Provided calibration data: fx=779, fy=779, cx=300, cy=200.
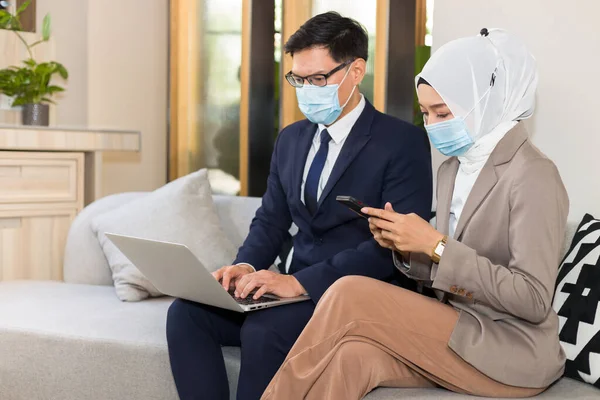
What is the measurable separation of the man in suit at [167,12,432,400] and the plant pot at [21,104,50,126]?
64.0 inches

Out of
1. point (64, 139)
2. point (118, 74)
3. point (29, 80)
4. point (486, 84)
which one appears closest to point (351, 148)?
point (486, 84)

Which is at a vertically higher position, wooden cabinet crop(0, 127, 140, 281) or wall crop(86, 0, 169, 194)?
wall crop(86, 0, 169, 194)

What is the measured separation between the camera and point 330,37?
7.08 feet

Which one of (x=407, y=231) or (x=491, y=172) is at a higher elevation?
(x=491, y=172)

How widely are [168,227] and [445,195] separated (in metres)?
1.14

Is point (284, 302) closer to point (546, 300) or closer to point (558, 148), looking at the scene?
point (546, 300)

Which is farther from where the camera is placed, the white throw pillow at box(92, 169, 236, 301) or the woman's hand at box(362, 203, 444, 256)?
the white throw pillow at box(92, 169, 236, 301)

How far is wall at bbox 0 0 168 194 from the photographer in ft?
13.4

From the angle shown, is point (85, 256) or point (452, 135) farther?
point (85, 256)

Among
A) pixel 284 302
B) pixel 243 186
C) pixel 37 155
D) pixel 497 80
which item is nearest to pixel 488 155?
pixel 497 80

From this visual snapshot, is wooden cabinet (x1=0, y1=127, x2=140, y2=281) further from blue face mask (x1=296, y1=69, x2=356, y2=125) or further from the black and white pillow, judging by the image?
the black and white pillow

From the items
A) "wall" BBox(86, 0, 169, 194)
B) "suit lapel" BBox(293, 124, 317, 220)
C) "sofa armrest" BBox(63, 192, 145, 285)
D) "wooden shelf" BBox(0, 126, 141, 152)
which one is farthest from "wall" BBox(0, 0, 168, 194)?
"suit lapel" BBox(293, 124, 317, 220)

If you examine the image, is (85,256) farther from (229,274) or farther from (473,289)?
(473,289)

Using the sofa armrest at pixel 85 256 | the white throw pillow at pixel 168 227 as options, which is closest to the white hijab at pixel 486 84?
the white throw pillow at pixel 168 227
